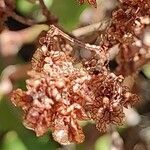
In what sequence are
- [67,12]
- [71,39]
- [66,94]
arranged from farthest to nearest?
[67,12] < [71,39] < [66,94]

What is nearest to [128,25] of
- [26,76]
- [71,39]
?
[71,39]

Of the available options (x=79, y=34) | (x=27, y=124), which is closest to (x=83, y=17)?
(x=79, y=34)

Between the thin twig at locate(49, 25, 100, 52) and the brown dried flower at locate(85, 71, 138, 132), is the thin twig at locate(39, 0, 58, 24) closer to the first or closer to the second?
the thin twig at locate(49, 25, 100, 52)

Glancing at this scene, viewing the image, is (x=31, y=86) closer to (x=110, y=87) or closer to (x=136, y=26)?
(x=110, y=87)

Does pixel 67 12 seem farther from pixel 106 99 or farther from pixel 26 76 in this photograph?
pixel 106 99

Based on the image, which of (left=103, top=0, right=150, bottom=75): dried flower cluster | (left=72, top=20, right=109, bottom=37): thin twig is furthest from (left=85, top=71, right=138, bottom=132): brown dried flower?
(left=72, top=20, right=109, bottom=37): thin twig

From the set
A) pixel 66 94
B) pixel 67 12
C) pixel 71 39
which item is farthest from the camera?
pixel 67 12

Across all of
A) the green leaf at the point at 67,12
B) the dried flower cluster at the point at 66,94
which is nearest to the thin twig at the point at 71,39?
the dried flower cluster at the point at 66,94
